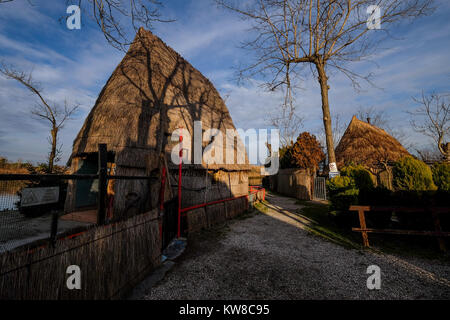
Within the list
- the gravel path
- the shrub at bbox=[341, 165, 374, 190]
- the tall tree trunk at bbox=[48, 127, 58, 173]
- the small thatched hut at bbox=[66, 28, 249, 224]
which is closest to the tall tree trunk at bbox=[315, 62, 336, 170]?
the shrub at bbox=[341, 165, 374, 190]

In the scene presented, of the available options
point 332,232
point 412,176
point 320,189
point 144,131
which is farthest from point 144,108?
point 320,189

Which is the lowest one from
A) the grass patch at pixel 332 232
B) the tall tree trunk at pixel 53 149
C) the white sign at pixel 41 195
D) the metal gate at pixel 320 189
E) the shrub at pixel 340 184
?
the grass patch at pixel 332 232

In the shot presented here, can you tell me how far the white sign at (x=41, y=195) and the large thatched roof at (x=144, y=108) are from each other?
13.7ft

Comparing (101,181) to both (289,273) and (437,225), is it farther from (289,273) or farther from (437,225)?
(437,225)

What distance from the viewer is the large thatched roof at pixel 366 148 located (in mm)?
16798

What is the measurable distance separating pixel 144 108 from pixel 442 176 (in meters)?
10.8

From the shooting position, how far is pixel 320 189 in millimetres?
14930

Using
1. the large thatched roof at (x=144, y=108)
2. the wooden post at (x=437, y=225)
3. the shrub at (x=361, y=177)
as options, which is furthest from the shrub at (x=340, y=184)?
the large thatched roof at (x=144, y=108)

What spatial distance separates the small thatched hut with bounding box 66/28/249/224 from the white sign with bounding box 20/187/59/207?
2.76 metres

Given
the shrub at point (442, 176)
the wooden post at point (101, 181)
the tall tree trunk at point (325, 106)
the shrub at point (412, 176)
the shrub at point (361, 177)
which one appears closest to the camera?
the wooden post at point (101, 181)

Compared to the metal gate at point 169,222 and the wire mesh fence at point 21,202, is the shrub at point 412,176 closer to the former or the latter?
the metal gate at point 169,222

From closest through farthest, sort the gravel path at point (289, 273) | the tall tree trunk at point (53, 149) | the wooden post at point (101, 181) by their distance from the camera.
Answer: the wooden post at point (101, 181)
the gravel path at point (289, 273)
the tall tree trunk at point (53, 149)
